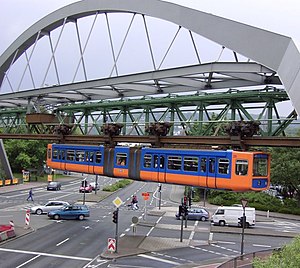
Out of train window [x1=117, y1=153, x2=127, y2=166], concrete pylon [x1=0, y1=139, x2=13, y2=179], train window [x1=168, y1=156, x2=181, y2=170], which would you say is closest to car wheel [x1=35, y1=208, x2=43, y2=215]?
train window [x1=117, y1=153, x2=127, y2=166]

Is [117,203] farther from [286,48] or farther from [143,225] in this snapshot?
[286,48]

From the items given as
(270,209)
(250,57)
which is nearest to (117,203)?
(250,57)

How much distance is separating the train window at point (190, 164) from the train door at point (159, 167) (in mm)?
1508

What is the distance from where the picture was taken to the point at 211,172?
2253 cm

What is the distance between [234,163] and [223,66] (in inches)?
189

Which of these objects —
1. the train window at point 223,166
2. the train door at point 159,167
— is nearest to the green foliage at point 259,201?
the train door at point 159,167

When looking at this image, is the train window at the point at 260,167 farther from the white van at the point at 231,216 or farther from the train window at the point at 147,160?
the white van at the point at 231,216

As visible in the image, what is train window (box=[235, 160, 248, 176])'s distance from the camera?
21017 mm

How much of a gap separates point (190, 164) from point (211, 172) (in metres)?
1.48

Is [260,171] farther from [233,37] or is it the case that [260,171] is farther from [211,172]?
[233,37]

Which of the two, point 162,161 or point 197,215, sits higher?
point 162,161

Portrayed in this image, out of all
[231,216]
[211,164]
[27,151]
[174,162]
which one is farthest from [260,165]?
[27,151]

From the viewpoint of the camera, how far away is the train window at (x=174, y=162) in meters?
24.4

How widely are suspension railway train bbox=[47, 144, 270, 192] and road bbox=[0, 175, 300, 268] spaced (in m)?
4.78
